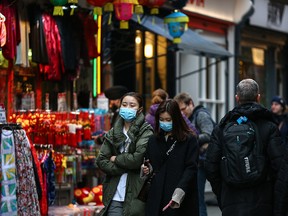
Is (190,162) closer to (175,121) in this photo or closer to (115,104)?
(175,121)

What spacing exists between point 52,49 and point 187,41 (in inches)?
151

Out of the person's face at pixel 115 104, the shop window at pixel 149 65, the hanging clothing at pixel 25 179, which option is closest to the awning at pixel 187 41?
the shop window at pixel 149 65

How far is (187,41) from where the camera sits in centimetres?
1530

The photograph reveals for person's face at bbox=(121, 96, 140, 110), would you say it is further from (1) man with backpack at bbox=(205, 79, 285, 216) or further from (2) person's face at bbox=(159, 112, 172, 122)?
(1) man with backpack at bbox=(205, 79, 285, 216)

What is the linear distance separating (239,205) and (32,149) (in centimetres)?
377

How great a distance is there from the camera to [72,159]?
12.4 meters

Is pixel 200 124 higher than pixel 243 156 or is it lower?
higher

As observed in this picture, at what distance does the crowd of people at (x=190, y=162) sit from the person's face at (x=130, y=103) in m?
0.01

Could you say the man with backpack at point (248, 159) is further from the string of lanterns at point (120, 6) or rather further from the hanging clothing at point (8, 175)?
the string of lanterns at point (120, 6)

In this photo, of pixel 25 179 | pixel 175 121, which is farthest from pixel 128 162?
pixel 25 179

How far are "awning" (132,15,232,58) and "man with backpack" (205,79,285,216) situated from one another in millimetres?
6370

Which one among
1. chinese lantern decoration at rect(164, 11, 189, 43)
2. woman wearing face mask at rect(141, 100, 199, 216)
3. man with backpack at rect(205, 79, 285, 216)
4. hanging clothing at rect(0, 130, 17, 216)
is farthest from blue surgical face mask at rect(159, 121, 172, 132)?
chinese lantern decoration at rect(164, 11, 189, 43)

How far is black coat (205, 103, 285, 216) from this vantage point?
7.80 m

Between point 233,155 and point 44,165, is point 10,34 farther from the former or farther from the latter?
point 233,155
